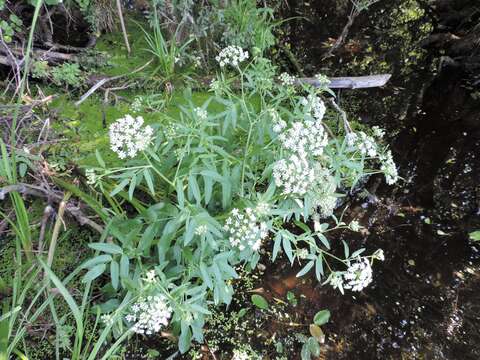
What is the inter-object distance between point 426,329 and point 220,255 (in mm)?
1509

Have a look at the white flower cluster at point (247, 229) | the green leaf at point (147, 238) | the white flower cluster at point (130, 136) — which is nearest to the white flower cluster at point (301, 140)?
the white flower cluster at point (247, 229)

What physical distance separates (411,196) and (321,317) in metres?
1.34

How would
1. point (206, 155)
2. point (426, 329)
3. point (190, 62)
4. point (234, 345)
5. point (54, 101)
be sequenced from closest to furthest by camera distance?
1. point (206, 155)
2. point (234, 345)
3. point (426, 329)
4. point (54, 101)
5. point (190, 62)

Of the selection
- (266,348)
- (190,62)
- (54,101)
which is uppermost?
(190,62)

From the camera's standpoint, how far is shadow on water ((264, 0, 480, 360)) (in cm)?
259

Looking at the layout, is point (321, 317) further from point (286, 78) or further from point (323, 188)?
point (286, 78)

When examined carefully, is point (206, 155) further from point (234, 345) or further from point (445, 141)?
point (445, 141)

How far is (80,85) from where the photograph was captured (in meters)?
3.29

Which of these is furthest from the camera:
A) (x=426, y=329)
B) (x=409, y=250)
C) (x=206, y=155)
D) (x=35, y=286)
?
(x=409, y=250)

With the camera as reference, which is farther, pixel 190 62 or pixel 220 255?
pixel 190 62

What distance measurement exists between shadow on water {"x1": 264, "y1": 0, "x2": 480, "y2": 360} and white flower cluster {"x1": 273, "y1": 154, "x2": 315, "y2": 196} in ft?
3.49

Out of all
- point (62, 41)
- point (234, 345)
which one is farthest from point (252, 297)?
point (62, 41)

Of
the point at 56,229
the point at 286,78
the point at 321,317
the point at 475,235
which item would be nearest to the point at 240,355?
the point at 321,317

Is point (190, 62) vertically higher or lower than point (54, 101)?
higher
